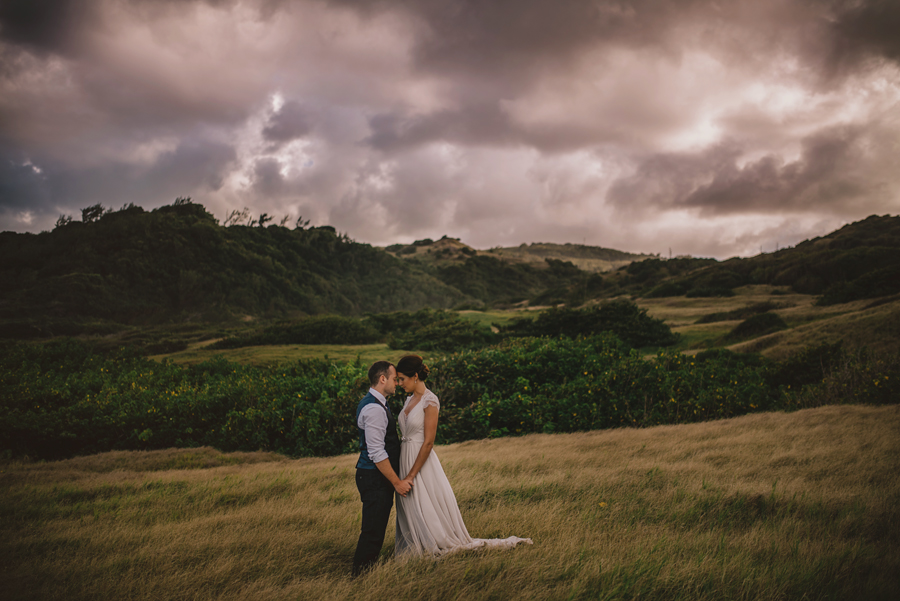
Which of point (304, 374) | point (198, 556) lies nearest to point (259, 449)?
point (304, 374)

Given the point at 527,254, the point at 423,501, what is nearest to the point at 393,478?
the point at 423,501

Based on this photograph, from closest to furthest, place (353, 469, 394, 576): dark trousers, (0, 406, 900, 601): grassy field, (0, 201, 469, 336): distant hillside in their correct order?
(0, 406, 900, 601): grassy field < (353, 469, 394, 576): dark trousers < (0, 201, 469, 336): distant hillside

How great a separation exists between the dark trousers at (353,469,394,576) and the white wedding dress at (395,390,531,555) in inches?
6.5

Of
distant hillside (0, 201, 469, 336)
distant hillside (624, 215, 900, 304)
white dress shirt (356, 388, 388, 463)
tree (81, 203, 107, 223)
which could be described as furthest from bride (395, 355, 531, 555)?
tree (81, 203, 107, 223)

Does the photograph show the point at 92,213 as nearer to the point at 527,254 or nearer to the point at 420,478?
the point at 420,478

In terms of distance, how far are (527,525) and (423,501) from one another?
149 centimetres

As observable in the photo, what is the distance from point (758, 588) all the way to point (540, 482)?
2830mm

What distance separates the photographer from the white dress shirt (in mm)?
3389

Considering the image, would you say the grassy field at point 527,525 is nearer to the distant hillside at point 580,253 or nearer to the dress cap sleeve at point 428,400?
the dress cap sleeve at point 428,400

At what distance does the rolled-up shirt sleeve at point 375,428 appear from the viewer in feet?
11.1

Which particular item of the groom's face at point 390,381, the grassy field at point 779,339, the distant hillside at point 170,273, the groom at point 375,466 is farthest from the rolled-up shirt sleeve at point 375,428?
the distant hillside at point 170,273

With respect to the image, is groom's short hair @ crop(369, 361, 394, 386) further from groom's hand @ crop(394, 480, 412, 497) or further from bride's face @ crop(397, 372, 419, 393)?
groom's hand @ crop(394, 480, 412, 497)

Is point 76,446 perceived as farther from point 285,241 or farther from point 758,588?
point 285,241

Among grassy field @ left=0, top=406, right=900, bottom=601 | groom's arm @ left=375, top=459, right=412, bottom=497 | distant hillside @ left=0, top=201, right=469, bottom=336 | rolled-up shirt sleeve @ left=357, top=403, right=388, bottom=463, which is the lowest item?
grassy field @ left=0, top=406, right=900, bottom=601
